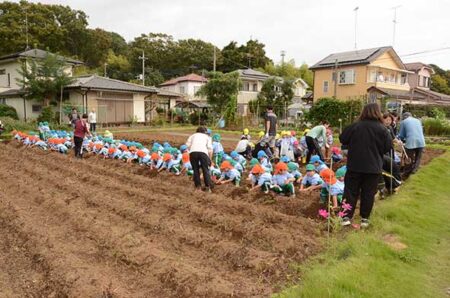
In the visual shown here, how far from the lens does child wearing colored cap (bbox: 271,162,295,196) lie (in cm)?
656

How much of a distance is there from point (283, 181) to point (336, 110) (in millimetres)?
15341

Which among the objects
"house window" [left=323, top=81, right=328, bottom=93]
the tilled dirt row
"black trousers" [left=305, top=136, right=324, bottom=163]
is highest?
"house window" [left=323, top=81, right=328, bottom=93]

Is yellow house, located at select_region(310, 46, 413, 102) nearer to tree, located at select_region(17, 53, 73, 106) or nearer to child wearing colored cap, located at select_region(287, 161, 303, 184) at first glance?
tree, located at select_region(17, 53, 73, 106)

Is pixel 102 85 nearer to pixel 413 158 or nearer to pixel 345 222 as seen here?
pixel 413 158

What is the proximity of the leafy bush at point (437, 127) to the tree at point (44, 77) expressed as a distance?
21.5 m

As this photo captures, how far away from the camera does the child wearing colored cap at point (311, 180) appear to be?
263 inches

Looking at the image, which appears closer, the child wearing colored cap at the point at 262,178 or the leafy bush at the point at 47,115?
the child wearing colored cap at the point at 262,178

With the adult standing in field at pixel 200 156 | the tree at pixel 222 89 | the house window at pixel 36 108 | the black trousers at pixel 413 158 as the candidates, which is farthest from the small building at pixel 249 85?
the adult standing in field at pixel 200 156

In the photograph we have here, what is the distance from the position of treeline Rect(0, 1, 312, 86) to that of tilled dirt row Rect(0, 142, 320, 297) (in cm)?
3927

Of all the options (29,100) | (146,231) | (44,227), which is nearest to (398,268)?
(146,231)

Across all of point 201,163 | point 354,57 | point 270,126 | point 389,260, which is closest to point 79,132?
point 270,126

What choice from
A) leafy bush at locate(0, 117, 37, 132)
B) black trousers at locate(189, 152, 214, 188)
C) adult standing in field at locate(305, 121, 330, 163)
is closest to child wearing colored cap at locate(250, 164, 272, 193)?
black trousers at locate(189, 152, 214, 188)

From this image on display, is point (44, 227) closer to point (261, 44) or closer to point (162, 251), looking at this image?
point (162, 251)

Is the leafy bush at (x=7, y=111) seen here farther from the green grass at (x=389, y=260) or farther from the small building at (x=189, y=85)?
the green grass at (x=389, y=260)
